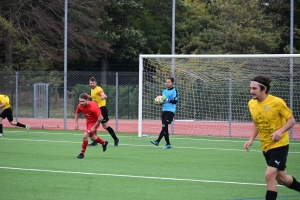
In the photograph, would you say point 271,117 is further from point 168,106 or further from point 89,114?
point 168,106

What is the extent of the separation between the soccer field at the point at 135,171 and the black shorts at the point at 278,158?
4.01ft

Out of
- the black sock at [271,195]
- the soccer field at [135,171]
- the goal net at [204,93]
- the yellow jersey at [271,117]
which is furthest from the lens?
the goal net at [204,93]

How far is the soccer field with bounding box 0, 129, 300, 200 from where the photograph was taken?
1030 centimetres

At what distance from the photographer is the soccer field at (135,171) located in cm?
1030

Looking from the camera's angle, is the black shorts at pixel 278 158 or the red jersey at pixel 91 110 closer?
the black shorts at pixel 278 158

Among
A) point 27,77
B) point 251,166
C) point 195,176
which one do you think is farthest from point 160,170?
point 27,77

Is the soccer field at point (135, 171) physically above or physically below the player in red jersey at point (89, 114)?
below

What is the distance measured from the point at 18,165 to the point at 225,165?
4.60 metres

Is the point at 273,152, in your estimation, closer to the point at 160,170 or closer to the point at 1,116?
the point at 160,170

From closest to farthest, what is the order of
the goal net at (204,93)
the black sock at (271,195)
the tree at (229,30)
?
the black sock at (271,195), the goal net at (204,93), the tree at (229,30)

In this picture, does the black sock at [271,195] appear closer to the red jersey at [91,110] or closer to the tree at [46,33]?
the red jersey at [91,110]

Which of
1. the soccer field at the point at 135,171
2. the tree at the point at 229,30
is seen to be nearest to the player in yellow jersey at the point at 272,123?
the soccer field at the point at 135,171

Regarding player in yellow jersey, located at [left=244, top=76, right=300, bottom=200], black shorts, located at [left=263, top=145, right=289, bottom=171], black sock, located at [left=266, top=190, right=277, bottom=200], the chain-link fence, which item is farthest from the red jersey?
the chain-link fence

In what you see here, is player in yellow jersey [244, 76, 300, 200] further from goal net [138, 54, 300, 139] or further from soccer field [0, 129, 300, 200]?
goal net [138, 54, 300, 139]
